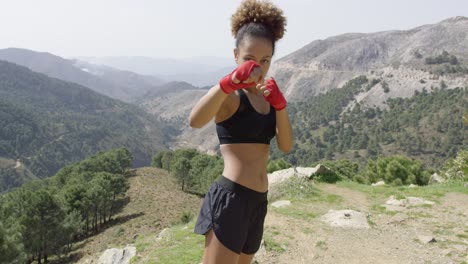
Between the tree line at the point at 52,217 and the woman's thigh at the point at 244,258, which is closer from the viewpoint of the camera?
the woman's thigh at the point at 244,258

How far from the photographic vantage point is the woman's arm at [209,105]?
2945mm

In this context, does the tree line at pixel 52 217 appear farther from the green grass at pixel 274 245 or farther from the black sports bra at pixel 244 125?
the black sports bra at pixel 244 125

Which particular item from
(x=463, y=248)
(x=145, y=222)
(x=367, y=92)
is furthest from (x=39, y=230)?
(x=367, y=92)

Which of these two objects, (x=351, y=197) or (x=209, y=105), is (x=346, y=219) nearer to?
(x=351, y=197)

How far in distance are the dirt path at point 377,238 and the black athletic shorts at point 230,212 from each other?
15.9ft

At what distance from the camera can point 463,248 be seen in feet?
26.4

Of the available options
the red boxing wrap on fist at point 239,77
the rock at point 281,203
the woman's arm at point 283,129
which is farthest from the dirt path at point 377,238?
the red boxing wrap on fist at point 239,77

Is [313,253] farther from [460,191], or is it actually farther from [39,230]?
[39,230]

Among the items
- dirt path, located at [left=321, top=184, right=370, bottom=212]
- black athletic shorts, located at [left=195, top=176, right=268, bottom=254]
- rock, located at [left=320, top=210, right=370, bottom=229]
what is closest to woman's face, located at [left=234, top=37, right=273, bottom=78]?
black athletic shorts, located at [left=195, top=176, right=268, bottom=254]

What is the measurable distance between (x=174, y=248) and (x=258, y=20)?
22.1ft

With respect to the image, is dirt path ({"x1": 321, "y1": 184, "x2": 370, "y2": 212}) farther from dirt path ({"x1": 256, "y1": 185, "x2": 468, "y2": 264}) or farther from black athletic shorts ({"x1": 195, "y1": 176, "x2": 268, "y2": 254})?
black athletic shorts ({"x1": 195, "y1": 176, "x2": 268, "y2": 254})

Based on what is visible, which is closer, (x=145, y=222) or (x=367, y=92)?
(x=145, y=222)

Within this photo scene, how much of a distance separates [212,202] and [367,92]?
613 ft

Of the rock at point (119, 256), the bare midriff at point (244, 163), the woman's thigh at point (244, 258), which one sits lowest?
the rock at point (119, 256)
